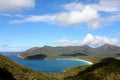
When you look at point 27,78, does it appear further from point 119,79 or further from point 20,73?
point 119,79

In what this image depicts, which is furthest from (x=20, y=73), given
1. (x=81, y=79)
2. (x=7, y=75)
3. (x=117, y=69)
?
(x=117, y=69)

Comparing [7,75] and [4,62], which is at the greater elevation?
[4,62]

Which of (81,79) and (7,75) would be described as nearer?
(7,75)

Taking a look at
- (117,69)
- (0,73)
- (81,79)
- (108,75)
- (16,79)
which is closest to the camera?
(0,73)

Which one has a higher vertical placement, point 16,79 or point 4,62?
point 4,62

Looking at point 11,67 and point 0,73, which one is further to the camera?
point 11,67

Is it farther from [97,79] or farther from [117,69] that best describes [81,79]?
[117,69]

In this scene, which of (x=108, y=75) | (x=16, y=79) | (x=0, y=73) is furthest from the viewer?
(x=108, y=75)

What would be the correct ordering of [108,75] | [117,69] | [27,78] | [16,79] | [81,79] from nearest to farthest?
[16,79] → [27,78] → [81,79] → [108,75] → [117,69]

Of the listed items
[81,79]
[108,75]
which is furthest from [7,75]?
[108,75]
